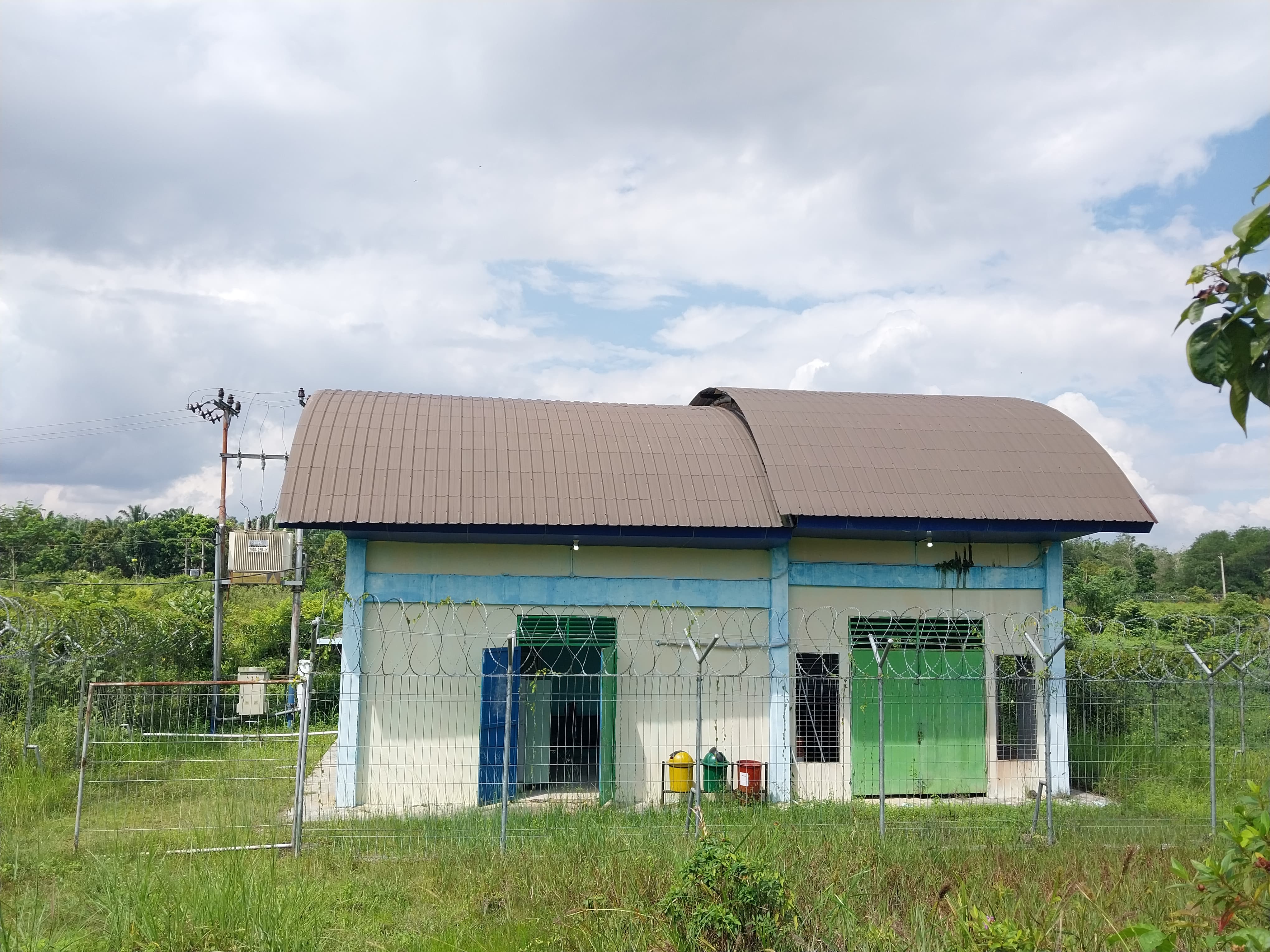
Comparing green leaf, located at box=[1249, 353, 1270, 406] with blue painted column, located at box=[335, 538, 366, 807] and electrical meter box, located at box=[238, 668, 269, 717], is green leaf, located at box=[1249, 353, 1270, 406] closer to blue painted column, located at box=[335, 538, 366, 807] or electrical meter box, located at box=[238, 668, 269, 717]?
blue painted column, located at box=[335, 538, 366, 807]

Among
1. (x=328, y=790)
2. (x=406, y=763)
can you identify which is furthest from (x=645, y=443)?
(x=328, y=790)

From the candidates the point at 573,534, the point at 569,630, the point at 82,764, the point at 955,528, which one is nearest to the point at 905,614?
the point at 955,528

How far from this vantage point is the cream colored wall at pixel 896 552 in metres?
13.9

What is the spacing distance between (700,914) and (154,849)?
17.8 feet

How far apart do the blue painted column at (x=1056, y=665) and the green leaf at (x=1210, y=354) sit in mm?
12060

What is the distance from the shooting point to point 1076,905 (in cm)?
647

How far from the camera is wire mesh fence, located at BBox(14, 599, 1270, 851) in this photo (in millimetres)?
11703

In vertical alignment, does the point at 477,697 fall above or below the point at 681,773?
above

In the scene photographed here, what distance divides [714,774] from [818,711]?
202 centimetres

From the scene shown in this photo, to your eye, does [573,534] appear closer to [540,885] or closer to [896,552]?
[896,552]

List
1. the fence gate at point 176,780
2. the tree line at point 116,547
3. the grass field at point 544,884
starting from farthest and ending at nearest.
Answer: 1. the tree line at point 116,547
2. the fence gate at point 176,780
3. the grass field at point 544,884

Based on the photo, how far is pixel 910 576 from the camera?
1401 cm

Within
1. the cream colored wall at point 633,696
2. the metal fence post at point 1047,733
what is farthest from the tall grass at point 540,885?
the cream colored wall at point 633,696

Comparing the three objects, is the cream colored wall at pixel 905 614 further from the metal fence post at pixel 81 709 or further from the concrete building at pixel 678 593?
the metal fence post at pixel 81 709
